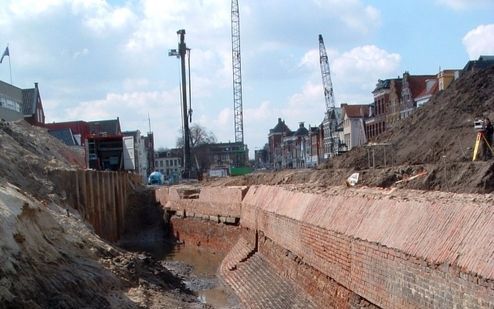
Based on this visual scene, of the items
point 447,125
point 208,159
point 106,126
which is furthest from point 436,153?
point 208,159

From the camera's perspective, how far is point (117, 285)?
1347 centimetres

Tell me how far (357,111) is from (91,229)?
64.9 meters

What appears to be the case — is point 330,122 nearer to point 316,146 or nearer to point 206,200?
point 316,146

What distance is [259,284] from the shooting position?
16156 mm

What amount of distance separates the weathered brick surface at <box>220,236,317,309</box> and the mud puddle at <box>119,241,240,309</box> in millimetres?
351

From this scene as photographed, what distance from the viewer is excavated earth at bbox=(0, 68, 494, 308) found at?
1070 centimetres

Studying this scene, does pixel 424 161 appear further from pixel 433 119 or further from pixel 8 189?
pixel 8 189

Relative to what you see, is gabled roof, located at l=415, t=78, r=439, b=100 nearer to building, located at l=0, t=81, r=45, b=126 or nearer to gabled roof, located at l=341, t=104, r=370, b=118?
gabled roof, located at l=341, t=104, r=370, b=118

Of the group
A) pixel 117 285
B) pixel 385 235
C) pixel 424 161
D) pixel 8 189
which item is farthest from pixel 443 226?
pixel 424 161

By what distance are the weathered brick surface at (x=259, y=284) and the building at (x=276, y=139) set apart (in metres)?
124

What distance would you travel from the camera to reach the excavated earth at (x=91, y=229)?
35.1 feet

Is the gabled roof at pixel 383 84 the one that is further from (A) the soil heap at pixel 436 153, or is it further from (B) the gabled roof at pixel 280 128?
(B) the gabled roof at pixel 280 128

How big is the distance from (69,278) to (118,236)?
67.4 ft

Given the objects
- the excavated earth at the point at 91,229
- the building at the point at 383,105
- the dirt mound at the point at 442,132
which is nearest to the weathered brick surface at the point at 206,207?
the excavated earth at the point at 91,229
